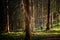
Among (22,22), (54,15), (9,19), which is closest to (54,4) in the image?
(54,15)

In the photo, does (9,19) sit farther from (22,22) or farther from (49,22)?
(49,22)

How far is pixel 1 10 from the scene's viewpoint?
266 inches

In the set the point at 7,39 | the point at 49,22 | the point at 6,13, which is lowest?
the point at 7,39

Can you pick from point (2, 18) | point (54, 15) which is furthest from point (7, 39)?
point (54, 15)

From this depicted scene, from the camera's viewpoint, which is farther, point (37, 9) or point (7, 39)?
point (37, 9)

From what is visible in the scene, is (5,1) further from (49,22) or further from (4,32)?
(49,22)

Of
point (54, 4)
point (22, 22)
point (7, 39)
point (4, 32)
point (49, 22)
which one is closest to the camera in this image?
point (7, 39)

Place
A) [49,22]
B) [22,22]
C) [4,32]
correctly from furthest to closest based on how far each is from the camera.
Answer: [49,22] < [22,22] < [4,32]

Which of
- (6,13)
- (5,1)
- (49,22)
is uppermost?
(5,1)

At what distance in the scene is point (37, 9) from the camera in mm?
8102

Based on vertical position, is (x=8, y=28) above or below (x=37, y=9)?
below

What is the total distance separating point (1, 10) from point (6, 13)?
1.00 feet

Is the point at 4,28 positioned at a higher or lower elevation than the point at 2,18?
lower

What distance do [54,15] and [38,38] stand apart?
3187mm
